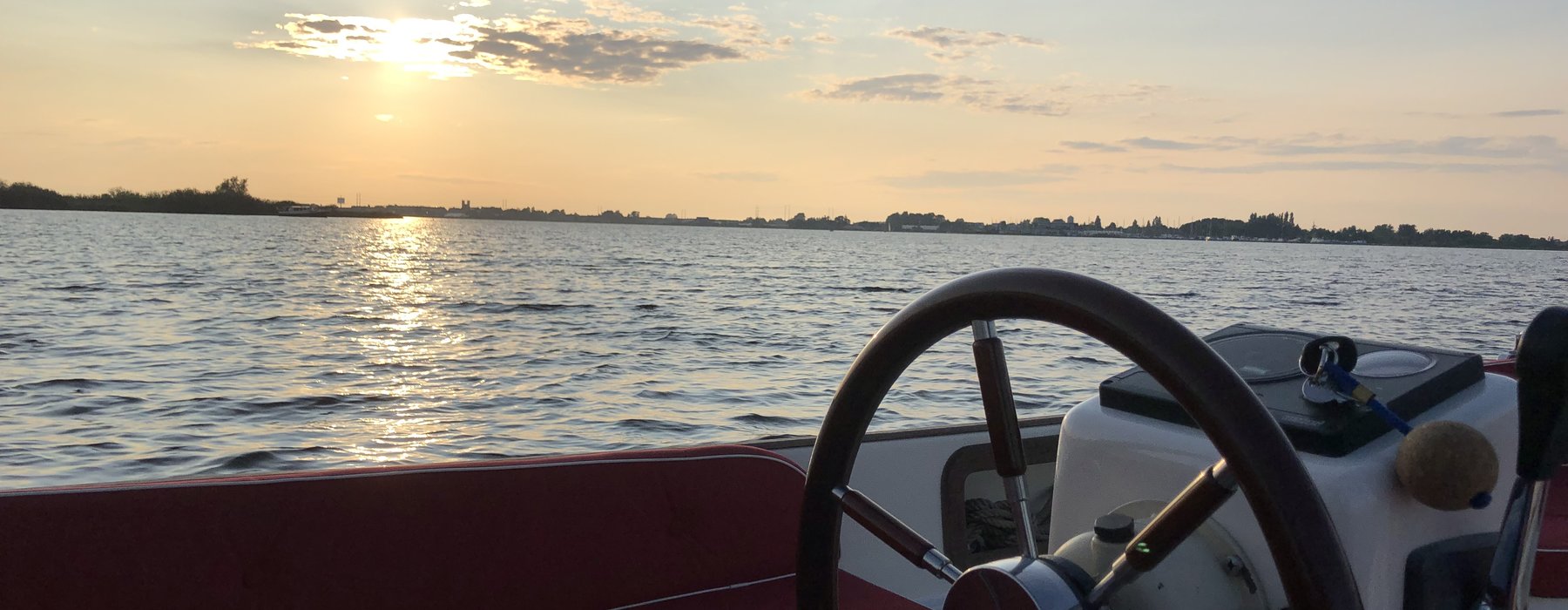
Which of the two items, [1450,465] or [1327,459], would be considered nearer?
[1450,465]

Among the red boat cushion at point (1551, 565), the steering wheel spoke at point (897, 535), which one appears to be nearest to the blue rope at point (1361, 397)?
the steering wheel spoke at point (897, 535)

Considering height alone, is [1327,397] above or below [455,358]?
above

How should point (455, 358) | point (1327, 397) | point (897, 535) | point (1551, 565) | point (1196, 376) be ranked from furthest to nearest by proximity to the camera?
point (455, 358), point (1551, 565), point (1327, 397), point (897, 535), point (1196, 376)

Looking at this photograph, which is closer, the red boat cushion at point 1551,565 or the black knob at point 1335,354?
the black knob at point 1335,354

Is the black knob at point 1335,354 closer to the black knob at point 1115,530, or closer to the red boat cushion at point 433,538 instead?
the black knob at point 1115,530

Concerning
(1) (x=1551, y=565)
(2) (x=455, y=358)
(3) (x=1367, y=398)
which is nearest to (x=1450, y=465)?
(3) (x=1367, y=398)

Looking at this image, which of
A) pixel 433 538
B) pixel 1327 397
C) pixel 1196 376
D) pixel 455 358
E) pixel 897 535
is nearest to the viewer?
pixel 1196 376

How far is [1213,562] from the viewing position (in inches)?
38.9

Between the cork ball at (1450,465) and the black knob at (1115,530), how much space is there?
297 millimetres

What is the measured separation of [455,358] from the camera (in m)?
13.7

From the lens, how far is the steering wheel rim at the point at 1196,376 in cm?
69

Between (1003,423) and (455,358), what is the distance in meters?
13.5

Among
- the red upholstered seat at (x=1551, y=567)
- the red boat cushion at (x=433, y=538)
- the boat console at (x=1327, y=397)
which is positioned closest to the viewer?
the boat console at (x=1327, y=397)

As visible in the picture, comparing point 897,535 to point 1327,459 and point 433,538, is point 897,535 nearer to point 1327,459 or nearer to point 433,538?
point 1327,459
